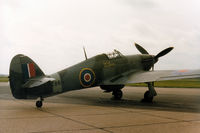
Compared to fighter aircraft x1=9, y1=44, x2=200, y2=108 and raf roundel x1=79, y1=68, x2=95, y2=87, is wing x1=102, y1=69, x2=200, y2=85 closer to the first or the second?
fighter aircraft x1=9, y1=44, x2=200, y2=108

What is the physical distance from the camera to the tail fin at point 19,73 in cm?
911

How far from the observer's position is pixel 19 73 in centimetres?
916

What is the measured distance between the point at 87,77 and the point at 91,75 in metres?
0.29

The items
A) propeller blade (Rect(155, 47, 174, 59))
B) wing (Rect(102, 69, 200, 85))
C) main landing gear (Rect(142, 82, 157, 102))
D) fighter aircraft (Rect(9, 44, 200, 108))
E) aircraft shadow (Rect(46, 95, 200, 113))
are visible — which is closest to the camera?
aircraft shadow (Rect(46, 95, 200, 113))

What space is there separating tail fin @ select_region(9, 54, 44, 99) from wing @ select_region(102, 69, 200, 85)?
4138 mm

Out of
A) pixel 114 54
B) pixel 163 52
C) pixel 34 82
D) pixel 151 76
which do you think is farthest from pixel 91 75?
pixel 163 52

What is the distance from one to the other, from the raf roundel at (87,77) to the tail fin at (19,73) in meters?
2.45

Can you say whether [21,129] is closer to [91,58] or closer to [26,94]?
[26,94]

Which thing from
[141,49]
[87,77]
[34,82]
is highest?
[141,49]

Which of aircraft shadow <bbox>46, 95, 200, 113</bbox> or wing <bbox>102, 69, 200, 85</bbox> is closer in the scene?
aircraft shadow <bbox>46, 95, 200, 113</bbox>

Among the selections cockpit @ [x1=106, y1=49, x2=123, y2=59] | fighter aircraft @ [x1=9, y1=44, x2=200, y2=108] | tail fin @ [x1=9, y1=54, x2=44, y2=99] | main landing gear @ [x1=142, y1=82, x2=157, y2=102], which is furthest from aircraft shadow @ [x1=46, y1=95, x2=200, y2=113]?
tail fin @ [x1=9, y1=54, x2=44, y2=99]

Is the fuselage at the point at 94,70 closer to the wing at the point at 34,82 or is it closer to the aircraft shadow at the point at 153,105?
the wing at the point at 34,82

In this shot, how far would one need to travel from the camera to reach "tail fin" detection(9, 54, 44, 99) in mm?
9109

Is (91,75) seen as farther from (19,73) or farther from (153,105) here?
(19,73)
